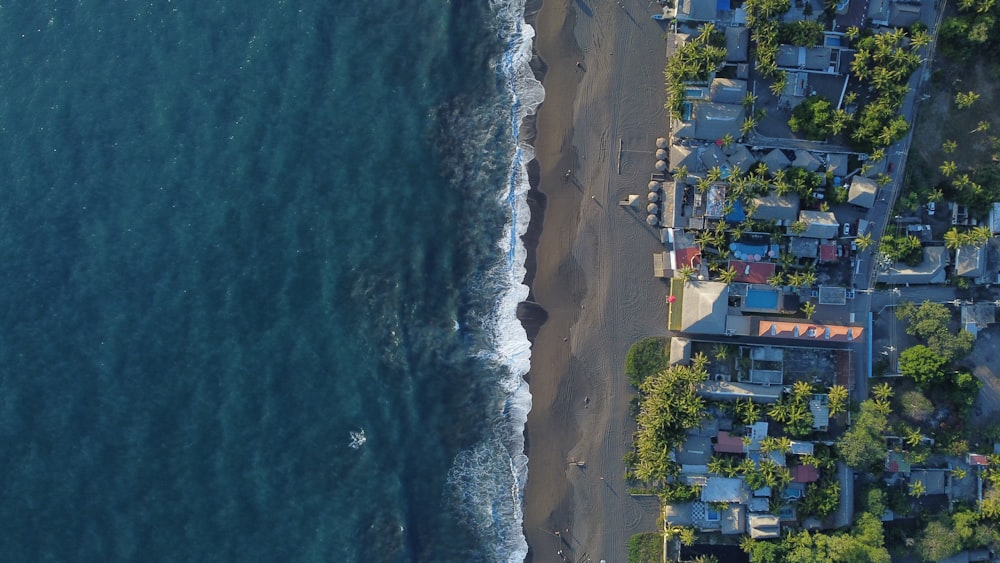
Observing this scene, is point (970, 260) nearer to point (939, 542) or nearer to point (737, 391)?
point (737, 391)

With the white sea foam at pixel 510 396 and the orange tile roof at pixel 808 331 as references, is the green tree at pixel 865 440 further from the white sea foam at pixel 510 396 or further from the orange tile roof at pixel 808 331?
the white sea foam at pixel 510 396

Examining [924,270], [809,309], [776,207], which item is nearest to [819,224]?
[776,207]

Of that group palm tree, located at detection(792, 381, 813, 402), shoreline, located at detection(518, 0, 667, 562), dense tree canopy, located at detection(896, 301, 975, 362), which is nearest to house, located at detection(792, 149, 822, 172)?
shoreline, located at detection(518, 0, 667, 562)

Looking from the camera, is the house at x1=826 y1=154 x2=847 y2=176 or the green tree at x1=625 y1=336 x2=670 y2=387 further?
the green tree at x1=625 y1=336 x2=670 y2=387

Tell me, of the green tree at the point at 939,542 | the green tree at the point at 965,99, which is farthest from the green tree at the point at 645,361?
the green tree at the point at 965,99

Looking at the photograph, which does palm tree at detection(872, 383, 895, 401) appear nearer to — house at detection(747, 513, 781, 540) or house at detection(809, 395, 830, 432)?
house at detection(809, 395, 830, 432)

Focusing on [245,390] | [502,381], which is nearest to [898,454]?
[502,381]
